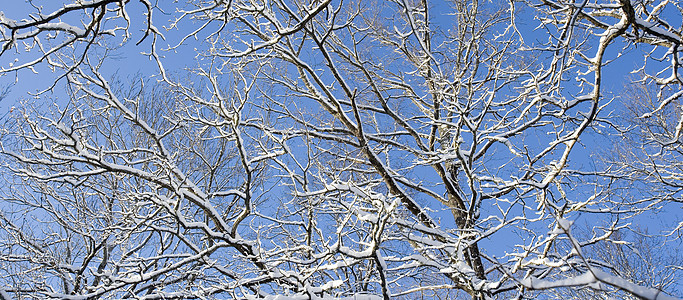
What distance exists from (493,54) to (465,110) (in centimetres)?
241

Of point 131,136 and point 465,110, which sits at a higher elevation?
point 131,136

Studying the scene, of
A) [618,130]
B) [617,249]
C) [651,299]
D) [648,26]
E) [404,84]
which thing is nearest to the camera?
[651,299]

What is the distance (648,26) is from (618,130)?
3.52 m

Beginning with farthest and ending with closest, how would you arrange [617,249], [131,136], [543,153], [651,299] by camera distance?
[617,249] < [131,136] < [543,153] < [651,299]

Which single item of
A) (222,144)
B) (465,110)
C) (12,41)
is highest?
(222,144)

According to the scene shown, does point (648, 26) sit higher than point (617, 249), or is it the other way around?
point (617, 249)

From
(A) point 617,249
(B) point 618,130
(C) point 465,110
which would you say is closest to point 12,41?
(C) point 465,110

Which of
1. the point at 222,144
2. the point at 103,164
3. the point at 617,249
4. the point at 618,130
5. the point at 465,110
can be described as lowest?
the point at 103,164

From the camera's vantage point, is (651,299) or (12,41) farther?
(12,41)

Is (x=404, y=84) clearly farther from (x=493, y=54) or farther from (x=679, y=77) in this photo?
(x=679, y=77)

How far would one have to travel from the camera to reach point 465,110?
582 centimetres

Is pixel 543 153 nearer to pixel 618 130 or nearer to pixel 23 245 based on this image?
pixel 618 130

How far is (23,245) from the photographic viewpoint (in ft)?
25.9

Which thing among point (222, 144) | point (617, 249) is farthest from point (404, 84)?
point (617, 249)
